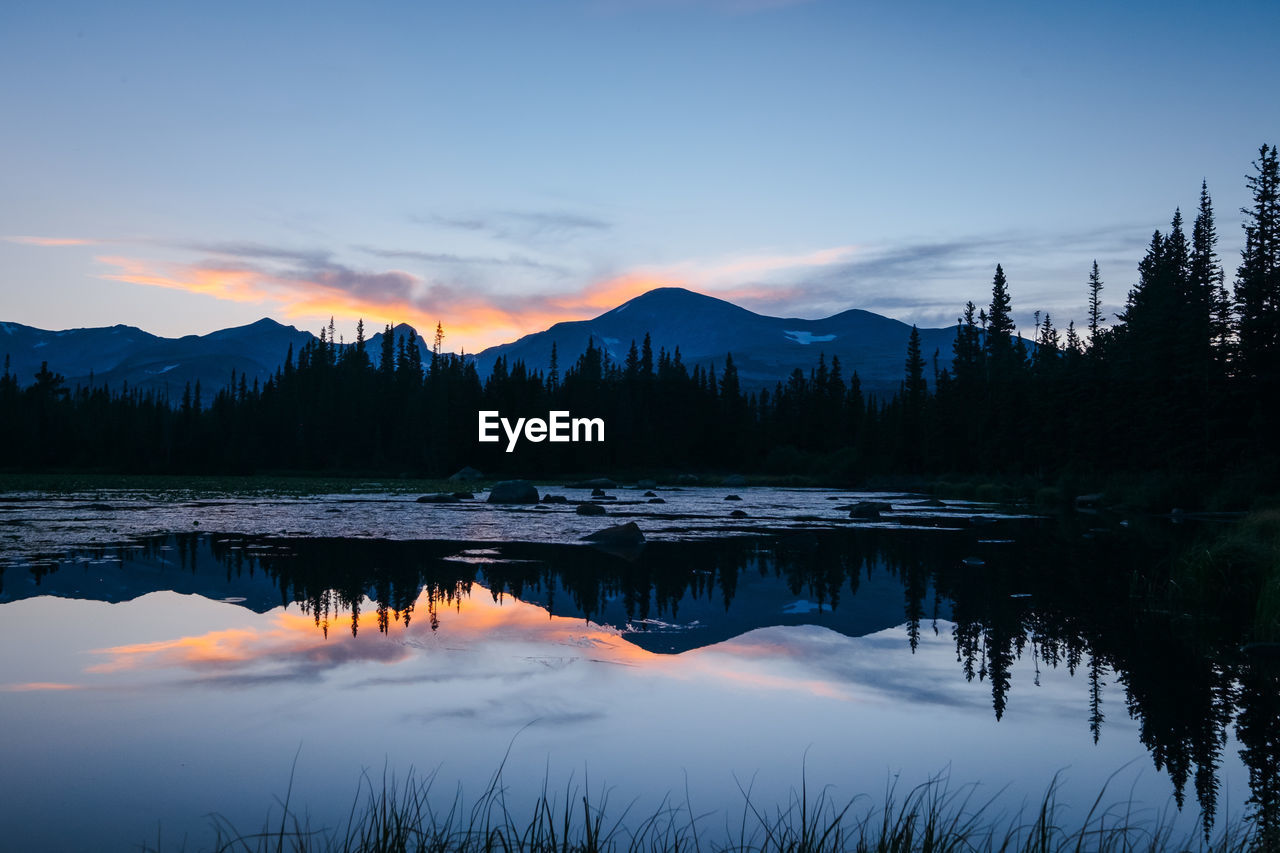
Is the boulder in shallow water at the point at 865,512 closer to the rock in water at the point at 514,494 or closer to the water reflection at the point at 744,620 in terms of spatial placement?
the water reflection at the point at 744,620

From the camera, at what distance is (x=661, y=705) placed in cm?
899

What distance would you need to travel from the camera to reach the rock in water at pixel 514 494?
49.2 m

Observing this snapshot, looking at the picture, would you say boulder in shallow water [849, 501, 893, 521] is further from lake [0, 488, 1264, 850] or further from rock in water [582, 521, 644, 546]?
lake [0, 488, 1264, 850]

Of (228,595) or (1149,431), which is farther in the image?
(1149,431)

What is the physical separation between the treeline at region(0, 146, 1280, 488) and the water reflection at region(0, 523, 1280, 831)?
30.1 m

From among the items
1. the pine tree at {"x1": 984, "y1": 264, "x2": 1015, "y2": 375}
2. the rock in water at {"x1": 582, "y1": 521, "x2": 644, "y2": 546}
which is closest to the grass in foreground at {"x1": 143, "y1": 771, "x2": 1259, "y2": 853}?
the rock in water at {"x1": 582, "y1": 521, "x2": 644, "y2": 546}

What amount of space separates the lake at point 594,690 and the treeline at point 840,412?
112 feet

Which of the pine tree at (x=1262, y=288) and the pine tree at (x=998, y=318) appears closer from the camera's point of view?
the pine tree at (x=1262, y=288)

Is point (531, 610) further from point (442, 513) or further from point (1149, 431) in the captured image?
point (1149, 431)

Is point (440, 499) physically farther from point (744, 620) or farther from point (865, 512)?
point (744, 620)

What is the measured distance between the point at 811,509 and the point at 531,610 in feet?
109

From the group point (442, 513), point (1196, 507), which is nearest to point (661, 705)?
point (442, 513)

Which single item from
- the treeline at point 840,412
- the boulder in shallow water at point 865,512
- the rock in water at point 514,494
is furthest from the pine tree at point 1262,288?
the rock in water at point 514,494

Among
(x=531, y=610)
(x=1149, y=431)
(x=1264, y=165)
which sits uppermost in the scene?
(x=1264, y=165)
